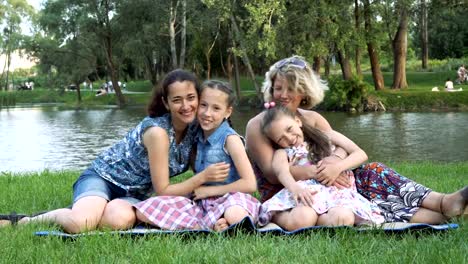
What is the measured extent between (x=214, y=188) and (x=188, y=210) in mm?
249

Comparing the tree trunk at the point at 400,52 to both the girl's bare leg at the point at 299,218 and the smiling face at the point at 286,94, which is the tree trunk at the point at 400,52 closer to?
the smiling face at the point at 286,94

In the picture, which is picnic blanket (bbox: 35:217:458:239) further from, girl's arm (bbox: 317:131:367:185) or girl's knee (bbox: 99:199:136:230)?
girl's arm (bbox: 317:131:367:185)

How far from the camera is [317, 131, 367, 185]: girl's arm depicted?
168 inches

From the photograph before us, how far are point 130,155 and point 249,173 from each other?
37.1 inches

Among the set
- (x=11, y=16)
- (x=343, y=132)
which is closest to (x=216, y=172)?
(x=343, y=132)

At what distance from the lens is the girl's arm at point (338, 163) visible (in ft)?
14.0

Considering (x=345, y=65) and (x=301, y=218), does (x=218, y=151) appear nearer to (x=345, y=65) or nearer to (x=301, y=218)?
(x=301, y=218)

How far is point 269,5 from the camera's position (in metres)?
24.0

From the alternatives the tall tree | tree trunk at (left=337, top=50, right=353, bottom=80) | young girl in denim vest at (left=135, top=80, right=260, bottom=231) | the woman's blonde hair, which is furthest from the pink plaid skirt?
the tall tree

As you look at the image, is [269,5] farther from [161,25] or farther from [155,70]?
[155,70]

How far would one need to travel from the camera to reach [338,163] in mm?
4355

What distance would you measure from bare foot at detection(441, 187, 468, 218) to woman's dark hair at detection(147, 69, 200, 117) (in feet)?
6.25

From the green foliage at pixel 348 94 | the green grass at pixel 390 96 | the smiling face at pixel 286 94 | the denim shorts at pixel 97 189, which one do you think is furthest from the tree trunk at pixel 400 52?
the denim shorts at pixel 97 189

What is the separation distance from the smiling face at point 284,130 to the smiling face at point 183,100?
0.58m
